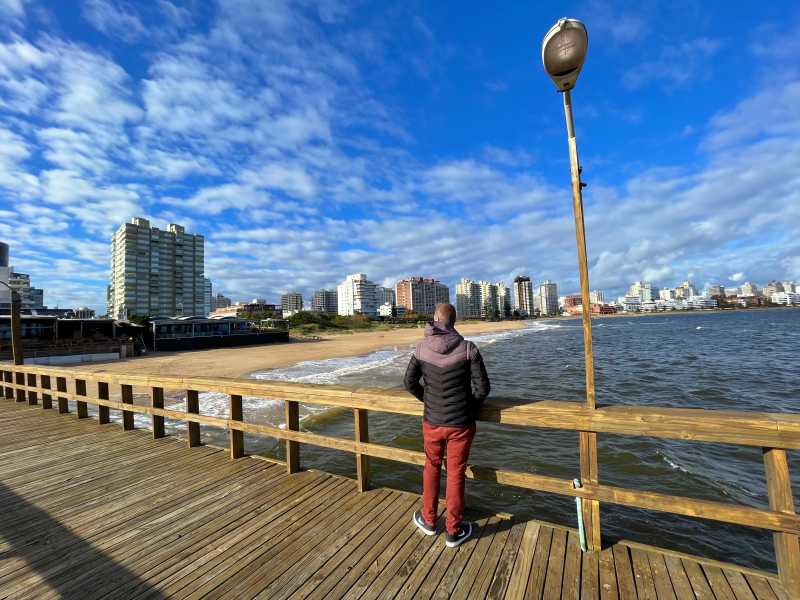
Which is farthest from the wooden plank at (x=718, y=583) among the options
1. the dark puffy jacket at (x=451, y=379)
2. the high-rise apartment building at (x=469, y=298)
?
the high-rise apartment building at (x=469, y=298)

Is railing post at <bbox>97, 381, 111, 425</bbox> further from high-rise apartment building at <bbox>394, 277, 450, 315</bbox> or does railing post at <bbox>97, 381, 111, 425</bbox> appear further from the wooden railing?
high-rise apartment building at <bbox>394, 277, 450, 315</bbox>

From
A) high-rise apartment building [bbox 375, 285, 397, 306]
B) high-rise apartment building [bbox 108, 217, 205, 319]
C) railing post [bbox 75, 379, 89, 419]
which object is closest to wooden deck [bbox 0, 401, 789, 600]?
railing post [bbox 75, 379, 89, 419]

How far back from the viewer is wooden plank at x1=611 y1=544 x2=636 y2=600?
2.19m

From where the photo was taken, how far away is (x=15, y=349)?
27.4 feet

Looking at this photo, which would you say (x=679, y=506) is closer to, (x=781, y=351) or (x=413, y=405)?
(x=413, y=405)

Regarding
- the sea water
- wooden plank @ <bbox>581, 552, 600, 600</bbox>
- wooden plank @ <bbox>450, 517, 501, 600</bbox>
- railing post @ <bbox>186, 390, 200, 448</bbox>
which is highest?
railing post @ <bbox>186, 390, 200, 448</bbox>

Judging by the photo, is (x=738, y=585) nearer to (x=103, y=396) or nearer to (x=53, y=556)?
(x=53, y=556)

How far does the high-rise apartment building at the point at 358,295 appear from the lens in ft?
534

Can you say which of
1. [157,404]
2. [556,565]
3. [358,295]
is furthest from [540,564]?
[358,295]

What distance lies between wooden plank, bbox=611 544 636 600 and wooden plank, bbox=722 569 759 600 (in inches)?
20.5

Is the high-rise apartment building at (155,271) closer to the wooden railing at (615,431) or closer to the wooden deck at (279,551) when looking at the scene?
the wooden deck at (279,551)

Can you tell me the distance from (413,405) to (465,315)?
17945 centimetres

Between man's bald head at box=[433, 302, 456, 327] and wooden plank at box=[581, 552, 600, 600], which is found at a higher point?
man's bald head at box=[433, 302, 456, 327]

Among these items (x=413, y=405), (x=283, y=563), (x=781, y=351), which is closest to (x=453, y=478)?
(x=413, y=405)
